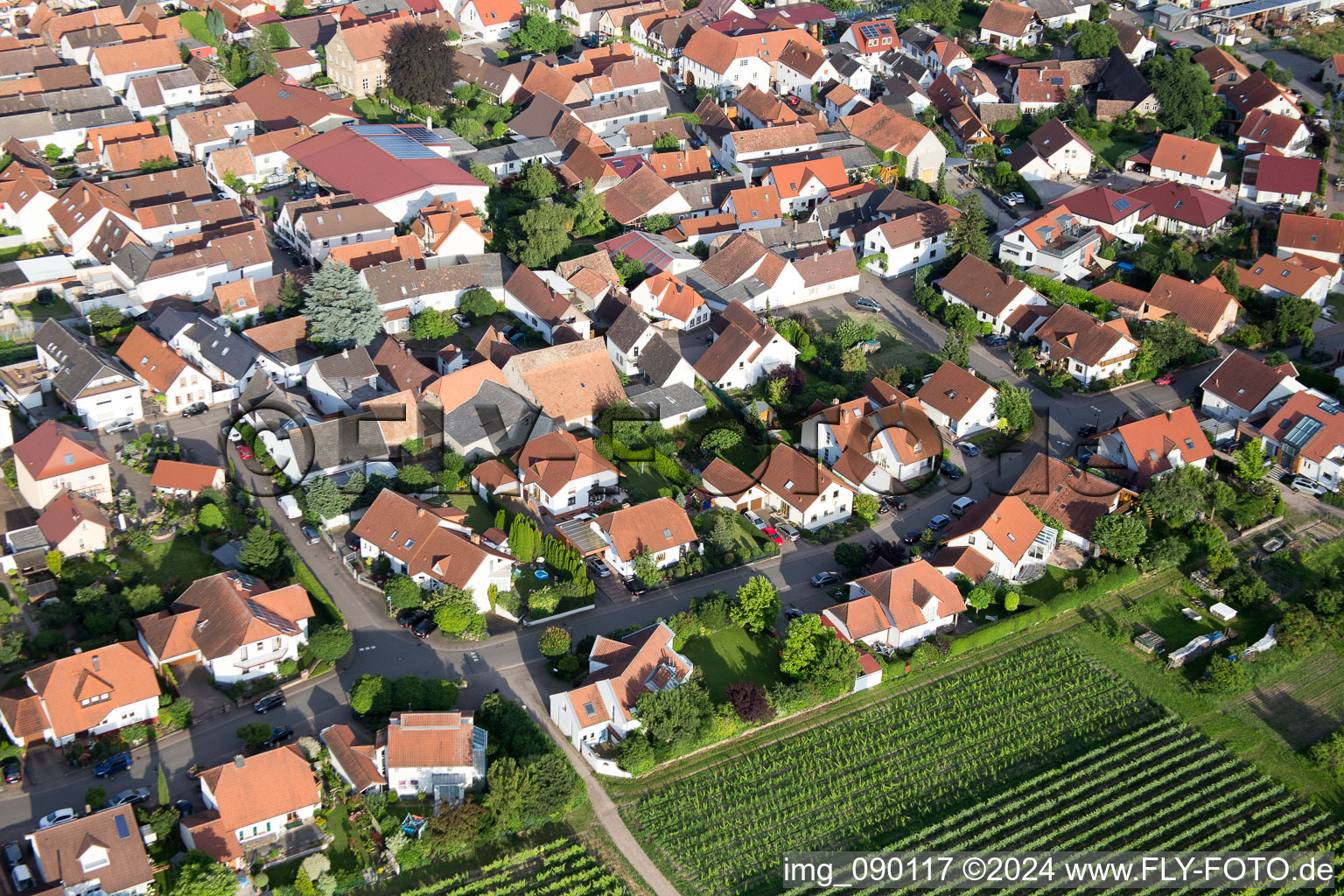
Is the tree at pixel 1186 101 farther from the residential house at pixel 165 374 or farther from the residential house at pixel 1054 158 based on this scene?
the residential house at pixel 165 374

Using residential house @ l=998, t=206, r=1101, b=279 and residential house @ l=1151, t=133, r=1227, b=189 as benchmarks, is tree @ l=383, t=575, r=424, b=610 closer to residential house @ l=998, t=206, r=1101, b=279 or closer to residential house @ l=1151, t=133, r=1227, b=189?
residential house @ l=998, t=206, r=1101, b=279

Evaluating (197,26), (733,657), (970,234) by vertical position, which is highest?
(197,26)

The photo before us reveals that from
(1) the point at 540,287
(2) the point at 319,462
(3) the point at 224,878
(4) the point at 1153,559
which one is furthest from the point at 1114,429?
(3) the point at 224,878

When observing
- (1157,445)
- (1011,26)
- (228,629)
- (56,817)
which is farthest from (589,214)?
(1011,26)

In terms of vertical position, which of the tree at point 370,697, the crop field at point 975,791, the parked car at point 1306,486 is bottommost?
the parked car at point 1306,486

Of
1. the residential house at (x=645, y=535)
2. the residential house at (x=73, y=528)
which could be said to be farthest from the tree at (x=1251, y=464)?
the residential house at (x=73, y=528)

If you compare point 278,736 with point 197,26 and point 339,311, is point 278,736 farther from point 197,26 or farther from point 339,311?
point 197,26
